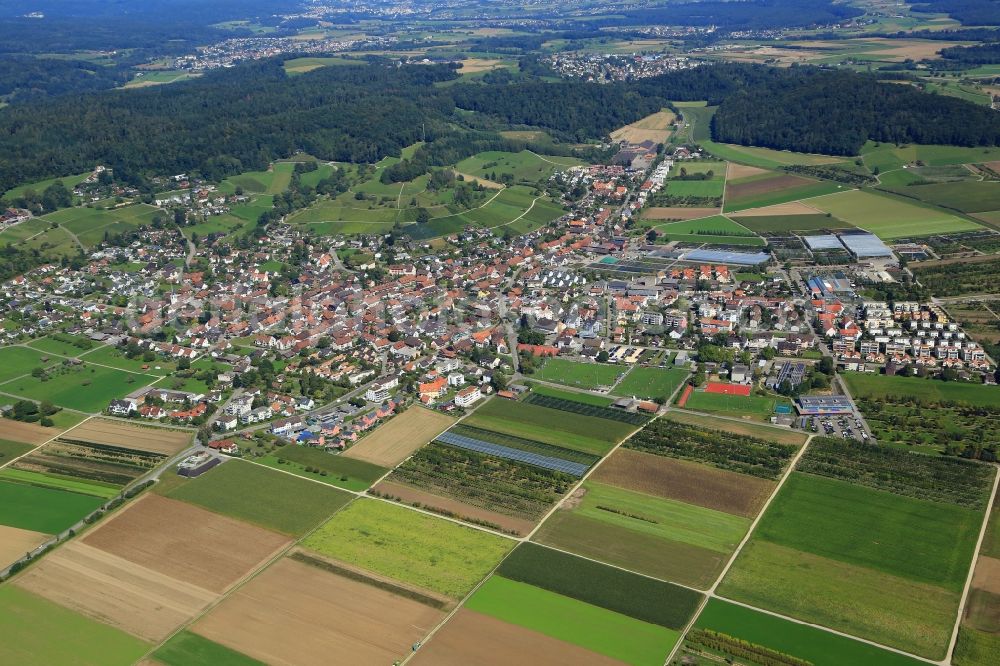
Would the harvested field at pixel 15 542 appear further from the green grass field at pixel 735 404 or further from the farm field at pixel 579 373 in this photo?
the green grass field at pixel 735 404

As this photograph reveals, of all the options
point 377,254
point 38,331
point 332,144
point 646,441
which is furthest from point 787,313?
point 332,144

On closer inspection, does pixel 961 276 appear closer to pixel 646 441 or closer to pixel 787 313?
pixel 787 313

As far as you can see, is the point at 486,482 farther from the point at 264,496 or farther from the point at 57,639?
the point at 57,639

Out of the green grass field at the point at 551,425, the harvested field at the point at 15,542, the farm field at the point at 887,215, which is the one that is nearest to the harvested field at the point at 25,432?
the harvested field at the point at 15,542

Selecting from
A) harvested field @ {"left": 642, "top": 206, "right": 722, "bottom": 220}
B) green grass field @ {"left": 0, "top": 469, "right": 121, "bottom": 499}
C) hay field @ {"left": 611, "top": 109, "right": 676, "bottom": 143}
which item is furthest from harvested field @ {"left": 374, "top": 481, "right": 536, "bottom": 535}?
hay field @ {"left": 611, "top": 109, "right": 676, "bottom": 143}

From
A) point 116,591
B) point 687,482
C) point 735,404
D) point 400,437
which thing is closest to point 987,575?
point 687,482

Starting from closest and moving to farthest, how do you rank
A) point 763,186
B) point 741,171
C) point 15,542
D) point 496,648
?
point 496,648
point 15,542
point 763,186
point 741,171
